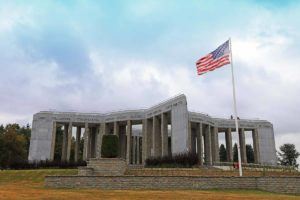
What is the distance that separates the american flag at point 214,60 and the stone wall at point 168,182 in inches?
336

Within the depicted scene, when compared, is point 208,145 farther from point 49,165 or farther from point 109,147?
point 109,147

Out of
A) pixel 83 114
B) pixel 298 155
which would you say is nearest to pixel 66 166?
pixel 83 114

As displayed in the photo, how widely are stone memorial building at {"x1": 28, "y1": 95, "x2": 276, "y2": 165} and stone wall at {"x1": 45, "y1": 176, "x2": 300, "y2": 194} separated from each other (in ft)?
63.7

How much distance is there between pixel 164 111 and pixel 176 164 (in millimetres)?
13809

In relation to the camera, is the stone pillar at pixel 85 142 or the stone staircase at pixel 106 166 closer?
the stone staircase at pixel 106 166

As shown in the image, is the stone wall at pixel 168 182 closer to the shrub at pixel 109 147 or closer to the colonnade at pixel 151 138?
the shrub at pixel 109 147

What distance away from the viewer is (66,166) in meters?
42.4

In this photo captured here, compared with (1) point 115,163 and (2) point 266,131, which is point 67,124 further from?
(2) point 266,131

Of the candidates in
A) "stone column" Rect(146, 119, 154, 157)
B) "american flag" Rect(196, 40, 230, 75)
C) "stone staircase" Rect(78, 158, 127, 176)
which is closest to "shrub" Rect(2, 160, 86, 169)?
"stone column" Rect(146, 119, 154, 157)

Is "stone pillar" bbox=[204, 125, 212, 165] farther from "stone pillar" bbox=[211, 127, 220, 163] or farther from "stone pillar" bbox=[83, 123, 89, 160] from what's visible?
"stone pillar" bbox=[83, 123, 89, 160]

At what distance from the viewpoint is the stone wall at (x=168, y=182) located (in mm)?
19734

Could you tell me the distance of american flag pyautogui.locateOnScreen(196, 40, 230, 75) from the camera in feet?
80.2

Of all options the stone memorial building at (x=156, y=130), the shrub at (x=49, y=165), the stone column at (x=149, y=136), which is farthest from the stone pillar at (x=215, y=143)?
the shrub at (x=49, y=165)

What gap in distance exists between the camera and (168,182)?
19.8m
